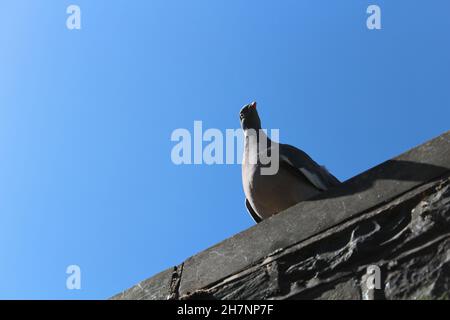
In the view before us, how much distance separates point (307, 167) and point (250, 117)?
7.11ft

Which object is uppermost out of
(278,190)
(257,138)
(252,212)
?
(257,138)

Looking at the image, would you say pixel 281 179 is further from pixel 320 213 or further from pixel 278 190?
pixel 320 213

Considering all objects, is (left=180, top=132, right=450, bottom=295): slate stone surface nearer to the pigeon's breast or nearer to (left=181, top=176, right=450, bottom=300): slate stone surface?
(left=181, top=176, right=450, bottom=300): slate stone surface

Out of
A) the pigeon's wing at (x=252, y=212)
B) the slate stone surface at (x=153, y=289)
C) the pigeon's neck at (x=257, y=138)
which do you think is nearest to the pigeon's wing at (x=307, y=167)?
the pigeon's neck at (x=257, y=138)

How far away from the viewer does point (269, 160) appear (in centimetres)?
686

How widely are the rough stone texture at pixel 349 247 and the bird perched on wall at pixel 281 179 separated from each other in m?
1.99

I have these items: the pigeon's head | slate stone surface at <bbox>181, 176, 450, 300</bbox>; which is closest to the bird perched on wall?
the pigeon's head

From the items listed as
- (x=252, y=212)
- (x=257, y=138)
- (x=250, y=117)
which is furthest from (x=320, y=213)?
(x=250, y=117)

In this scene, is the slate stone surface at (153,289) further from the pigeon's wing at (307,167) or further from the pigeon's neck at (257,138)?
the pigeon's neck at (257,138)

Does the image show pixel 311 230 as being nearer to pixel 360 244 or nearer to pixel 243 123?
pixel 360 244

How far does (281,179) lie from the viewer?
6.59m

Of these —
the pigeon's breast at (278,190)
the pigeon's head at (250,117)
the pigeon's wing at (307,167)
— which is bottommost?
the pigeon's breast at (278,190)

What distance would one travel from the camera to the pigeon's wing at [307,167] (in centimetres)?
666
